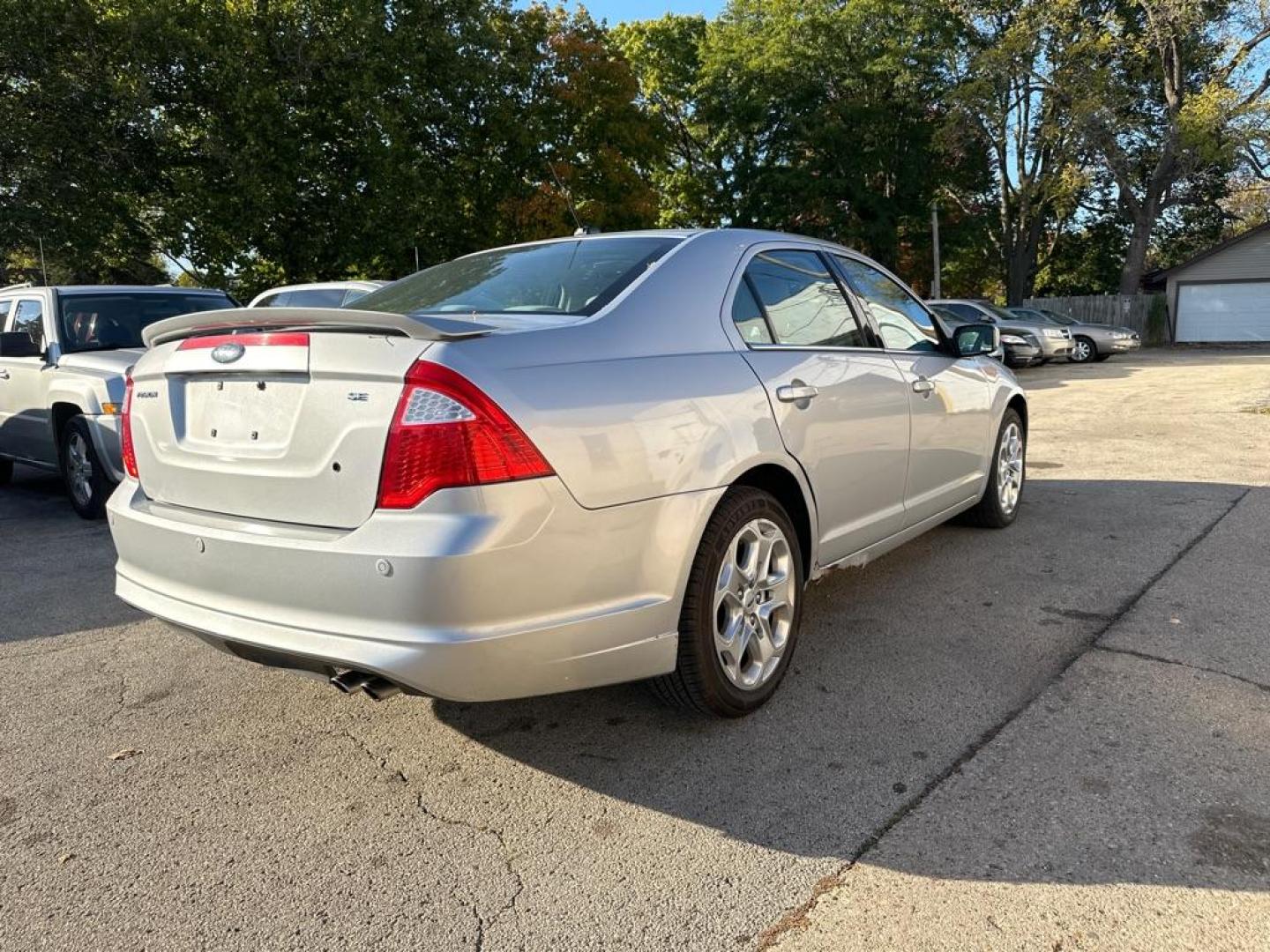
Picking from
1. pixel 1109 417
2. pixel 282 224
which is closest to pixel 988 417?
pixel 1109 417

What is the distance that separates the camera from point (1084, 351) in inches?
861

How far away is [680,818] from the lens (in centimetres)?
258

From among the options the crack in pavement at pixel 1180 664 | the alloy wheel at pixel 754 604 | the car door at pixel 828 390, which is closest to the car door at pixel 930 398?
the car door at pixel 828 390

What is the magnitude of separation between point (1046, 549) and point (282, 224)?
60.6 ft

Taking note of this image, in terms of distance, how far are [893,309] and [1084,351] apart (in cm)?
1995

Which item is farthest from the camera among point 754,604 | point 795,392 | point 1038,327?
point 1038,327

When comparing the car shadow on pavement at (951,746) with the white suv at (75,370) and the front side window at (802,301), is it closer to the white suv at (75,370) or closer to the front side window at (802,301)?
the front side window at (802,301)

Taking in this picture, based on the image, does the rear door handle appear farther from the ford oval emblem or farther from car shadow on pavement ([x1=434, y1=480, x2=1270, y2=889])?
the ford oval emblem

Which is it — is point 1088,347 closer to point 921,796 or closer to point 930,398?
point 930,398

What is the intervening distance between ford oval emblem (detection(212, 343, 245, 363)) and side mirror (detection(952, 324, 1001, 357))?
3.53 meters

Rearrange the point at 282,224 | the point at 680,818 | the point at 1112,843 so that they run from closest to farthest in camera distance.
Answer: the point at 1112,843, the point at 680,818, the point at 282,224

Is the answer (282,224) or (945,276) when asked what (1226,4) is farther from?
(282,224)

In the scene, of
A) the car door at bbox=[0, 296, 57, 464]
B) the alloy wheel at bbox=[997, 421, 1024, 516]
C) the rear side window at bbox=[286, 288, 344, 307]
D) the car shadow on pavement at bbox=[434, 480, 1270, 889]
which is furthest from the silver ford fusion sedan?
the rear side window at bbox=[286, 288, 344, 307]

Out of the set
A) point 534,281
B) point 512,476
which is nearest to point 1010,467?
point 534,281
